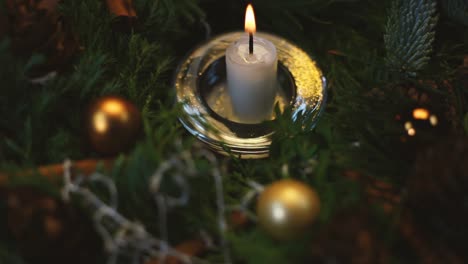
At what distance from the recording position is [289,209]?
42 centimetres

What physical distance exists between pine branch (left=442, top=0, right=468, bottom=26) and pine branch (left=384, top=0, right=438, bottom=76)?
38mm

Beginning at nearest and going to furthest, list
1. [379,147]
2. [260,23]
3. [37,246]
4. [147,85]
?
1. [37,246]
2. [379,147]
3. [147,85]
4. [260,23]

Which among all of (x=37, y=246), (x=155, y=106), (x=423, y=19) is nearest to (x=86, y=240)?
(x=37, y=246)

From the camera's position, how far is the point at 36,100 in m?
0.49

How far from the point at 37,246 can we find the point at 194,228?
132 mm

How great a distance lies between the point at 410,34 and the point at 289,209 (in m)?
0.29

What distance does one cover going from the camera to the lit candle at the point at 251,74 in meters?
0.62

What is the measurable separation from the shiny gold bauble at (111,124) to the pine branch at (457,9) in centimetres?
39

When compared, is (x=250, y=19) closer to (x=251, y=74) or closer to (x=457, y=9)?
(x=251, y=74)

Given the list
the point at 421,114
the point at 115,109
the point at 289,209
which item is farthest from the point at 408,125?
the point at 115,109

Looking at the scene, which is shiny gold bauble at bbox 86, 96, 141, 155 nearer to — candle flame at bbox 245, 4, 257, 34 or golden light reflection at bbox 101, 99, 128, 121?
golden light reflection at bbox 101, 99, 128, 121

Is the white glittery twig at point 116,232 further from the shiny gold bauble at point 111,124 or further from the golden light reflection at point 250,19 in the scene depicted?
the golden light reflection at point 250,19

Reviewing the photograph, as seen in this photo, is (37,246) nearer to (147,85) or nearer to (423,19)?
(147,85)

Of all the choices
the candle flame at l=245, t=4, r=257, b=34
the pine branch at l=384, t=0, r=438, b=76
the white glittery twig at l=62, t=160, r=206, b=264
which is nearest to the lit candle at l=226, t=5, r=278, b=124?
the candle flame at l=245, t=4, r=257, b=34
